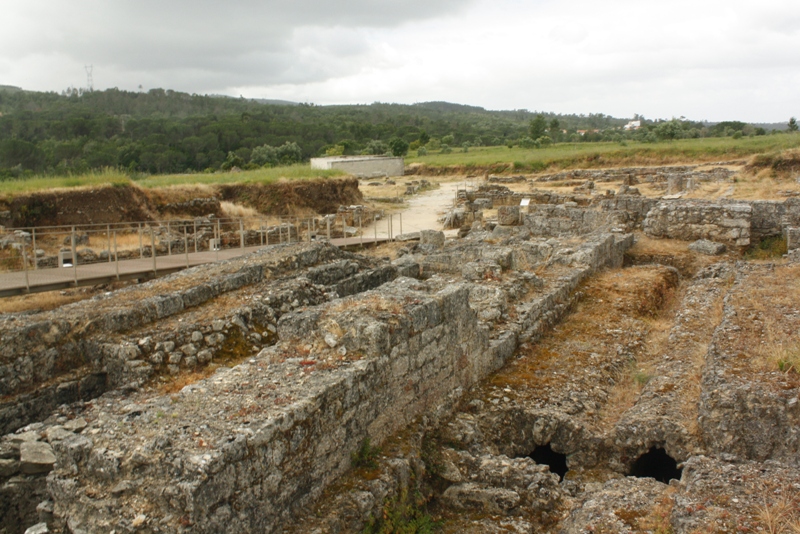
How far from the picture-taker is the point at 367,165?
49.1 meters

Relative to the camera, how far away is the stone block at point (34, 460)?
6324 mm

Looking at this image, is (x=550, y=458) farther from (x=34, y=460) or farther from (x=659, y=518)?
(x=34, y=460)

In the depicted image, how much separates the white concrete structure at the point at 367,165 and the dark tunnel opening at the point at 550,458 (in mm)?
39188

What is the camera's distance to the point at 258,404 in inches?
191

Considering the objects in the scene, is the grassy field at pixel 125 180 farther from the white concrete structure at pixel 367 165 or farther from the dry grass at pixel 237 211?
the white concrete structure at pixel 367 165

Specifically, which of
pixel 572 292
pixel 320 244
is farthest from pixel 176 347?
pixel 572 292

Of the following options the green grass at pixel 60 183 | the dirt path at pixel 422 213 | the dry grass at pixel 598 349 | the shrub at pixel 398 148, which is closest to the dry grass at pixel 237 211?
the green grass at pixel 60 183

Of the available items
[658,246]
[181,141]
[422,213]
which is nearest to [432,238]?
[658,246]

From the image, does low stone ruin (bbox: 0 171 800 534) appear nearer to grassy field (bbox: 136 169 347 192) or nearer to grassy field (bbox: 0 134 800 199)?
grassy field (bbox: 136 169 347 192)

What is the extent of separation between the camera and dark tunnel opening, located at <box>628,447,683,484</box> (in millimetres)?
6527

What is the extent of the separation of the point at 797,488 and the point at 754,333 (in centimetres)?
378

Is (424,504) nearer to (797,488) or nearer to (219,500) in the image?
(219,500)

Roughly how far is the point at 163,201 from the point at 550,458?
2111 cm

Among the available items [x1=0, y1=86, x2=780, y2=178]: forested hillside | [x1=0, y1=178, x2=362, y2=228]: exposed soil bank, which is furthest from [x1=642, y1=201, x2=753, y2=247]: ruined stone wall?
[x1=0, y1=86, x2=780, y2=178]: forested hillside
